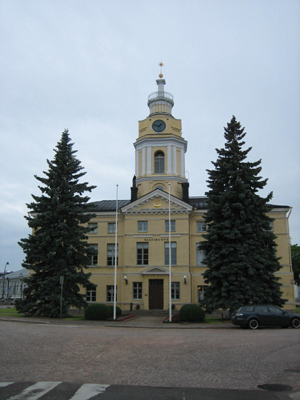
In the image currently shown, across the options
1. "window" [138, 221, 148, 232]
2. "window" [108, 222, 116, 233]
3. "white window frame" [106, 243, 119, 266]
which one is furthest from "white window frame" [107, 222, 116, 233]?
"window" [138, 221, 148, 232]

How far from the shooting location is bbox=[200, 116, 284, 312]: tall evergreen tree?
83.4 ft

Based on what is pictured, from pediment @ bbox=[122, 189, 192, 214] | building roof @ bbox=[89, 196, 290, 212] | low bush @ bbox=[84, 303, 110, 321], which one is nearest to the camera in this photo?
low bush @ bbox=[84, 303, 110, 321]

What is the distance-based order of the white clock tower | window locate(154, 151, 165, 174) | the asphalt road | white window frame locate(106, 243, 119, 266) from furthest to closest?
1. window locate(154, 151, 165, 174)
2. the white clock tower
3. white window frame locate(106, 243, 119, 266)
4. the asphalt road

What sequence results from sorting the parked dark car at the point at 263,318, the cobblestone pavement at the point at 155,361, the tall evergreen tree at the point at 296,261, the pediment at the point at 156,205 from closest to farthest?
the cobblestone pavement at the point at 155,361 → the parked dark car at the point at 263,318 → the pediment at the point at 156,205 → the tall evergreen tree at the point at 296,261

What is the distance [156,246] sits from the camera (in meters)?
37.6

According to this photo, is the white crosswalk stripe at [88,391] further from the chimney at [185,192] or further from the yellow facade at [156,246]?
the chimney at [185,192]

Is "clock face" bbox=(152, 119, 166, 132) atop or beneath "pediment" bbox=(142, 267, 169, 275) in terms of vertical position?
atop

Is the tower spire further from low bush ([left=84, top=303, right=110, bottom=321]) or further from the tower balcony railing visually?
low bush ([left=84, top=303, right=110, bottom=321])

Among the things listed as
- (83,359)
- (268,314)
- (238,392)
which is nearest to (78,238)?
(268,314)

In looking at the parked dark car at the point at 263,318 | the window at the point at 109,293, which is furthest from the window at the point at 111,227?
the parked dark car at the point at 263,318

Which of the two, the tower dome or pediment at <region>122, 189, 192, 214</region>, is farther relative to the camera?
the tower dome

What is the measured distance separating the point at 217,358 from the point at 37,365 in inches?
194

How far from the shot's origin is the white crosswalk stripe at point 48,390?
6.98 meters

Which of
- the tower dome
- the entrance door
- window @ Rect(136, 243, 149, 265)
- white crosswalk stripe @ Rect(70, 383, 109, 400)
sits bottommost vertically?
white crosswalk stripe @ Rect(70, 383, 109, 400)
